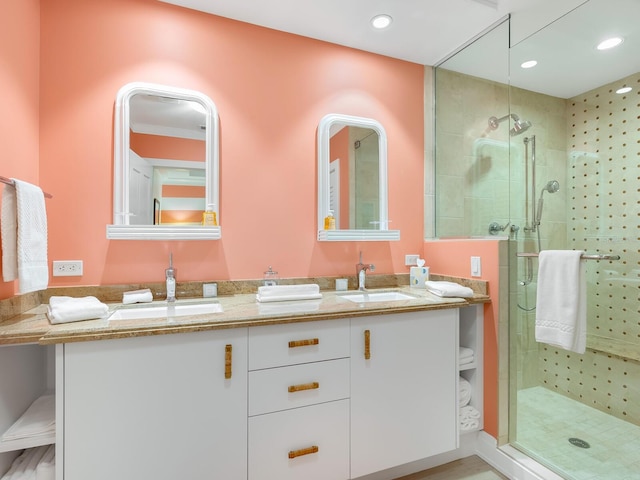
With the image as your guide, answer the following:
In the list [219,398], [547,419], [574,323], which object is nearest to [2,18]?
[219,398]

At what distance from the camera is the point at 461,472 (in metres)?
1.81

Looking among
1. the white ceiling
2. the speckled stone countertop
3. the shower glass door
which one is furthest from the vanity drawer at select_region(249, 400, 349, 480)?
the white ceiling

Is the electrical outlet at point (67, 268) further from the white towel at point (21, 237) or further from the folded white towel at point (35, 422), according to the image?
the folded white towel at point (35, 422)

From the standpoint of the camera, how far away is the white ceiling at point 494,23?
171cm

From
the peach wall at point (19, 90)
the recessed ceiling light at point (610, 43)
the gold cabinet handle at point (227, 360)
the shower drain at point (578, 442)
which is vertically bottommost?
the shower drain at point (578, 442)

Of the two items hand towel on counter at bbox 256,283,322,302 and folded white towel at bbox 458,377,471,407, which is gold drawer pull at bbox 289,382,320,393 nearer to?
hand towel on counter at bbox 256,283,322,302

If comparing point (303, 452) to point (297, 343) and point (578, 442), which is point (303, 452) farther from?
point (578, 442)

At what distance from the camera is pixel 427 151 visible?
255 centimetres

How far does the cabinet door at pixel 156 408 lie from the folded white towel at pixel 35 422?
0.53 ft

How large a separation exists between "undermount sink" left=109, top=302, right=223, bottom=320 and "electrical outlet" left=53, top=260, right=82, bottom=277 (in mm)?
378

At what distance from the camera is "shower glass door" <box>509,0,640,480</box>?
165cm

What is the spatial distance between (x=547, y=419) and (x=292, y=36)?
2.82 metres

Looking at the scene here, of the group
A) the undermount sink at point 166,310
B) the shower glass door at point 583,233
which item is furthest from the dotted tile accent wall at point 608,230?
the undermount sink at point 166,310

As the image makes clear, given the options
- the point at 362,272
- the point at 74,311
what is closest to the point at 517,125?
the point at 362,272
